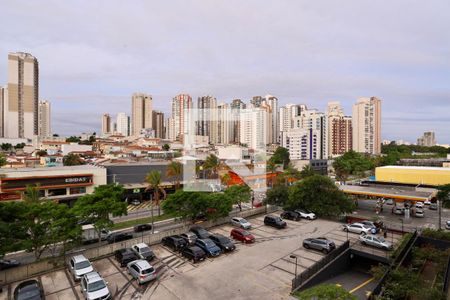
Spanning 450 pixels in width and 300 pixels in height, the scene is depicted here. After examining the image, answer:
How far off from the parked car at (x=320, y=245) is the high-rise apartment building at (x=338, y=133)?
86891 mm

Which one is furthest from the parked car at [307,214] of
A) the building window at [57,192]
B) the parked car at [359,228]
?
the building window at [57,192]

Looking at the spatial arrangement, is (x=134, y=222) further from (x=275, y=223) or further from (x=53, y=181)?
(x=275, y=223)

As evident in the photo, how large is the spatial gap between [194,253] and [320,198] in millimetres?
15735

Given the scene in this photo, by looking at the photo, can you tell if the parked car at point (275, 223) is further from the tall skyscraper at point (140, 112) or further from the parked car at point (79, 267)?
the tall skyscraper at point (140, 112)

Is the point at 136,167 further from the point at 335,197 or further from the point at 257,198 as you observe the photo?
the point at 335,197

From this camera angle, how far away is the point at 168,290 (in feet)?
47.1

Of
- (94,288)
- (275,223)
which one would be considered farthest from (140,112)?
(94,288)

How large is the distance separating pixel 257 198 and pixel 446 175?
27514mm

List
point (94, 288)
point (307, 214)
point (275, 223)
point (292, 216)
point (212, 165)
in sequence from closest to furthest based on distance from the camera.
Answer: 1. point (94, 288)
2. point (275, 223)
3. point (292, 216)
4. point (307, 214)
5. point (212, 165)

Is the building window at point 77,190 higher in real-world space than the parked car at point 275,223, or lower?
higher

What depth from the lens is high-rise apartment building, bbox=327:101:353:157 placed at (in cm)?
9856

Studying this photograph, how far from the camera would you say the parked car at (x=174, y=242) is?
1981 centimetres

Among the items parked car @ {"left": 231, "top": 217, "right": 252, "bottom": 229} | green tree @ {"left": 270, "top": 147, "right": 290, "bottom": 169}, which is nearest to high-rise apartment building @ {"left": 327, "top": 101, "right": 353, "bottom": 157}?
green tree @ {"left": 270, "top": 147, "right": 290, "bottom": 169}

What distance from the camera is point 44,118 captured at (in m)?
138
